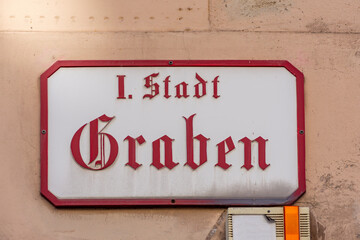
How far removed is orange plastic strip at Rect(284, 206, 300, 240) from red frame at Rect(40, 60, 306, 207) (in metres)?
0.12

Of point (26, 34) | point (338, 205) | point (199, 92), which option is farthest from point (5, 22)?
point (338, 205)

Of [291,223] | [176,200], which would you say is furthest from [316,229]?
[176,200]

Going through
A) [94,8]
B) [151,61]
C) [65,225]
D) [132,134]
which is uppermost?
[94,8]

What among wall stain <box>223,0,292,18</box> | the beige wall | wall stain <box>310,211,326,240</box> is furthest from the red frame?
wall stain <box>223,0,292,18</box>

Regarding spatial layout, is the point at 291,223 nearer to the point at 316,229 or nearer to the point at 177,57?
the point at 316,229

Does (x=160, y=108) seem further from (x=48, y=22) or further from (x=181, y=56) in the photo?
(x=48, y=22)

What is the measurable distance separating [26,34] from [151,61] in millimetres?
678

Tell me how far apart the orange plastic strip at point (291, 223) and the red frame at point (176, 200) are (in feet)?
0.39

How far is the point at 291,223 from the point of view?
405 centimetres

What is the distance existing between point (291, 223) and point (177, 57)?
1049 millimetres

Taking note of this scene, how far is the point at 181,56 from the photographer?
4277mm

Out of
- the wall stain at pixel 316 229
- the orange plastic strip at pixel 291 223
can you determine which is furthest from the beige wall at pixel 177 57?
the orange plastic strip at pixel 291 223

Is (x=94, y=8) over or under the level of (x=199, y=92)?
over

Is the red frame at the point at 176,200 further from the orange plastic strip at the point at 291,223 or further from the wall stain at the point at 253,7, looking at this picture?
the wall stain at the point at 253,7
